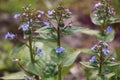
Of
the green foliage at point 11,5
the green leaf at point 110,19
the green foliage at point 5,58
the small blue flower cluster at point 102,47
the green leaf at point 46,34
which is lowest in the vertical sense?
the green foliage at point 5,58

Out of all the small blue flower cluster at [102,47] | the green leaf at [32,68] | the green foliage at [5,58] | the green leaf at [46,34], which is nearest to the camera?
the small blue flower cluster at [102,47]

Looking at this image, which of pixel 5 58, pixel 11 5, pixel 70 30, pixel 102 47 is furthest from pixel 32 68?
pixel 11 5

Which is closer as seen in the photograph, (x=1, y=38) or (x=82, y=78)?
(x=82, y=78)

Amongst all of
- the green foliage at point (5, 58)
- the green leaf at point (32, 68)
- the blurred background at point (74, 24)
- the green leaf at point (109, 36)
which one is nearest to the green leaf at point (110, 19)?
the green leaf at point (109, 36)

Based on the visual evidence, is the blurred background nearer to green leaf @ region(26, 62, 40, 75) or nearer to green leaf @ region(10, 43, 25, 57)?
green leaf @ region(26, 62, 40, 75)

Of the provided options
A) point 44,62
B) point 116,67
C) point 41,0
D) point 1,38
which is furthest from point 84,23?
point 116,67

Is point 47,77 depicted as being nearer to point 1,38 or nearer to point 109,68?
point 109,68

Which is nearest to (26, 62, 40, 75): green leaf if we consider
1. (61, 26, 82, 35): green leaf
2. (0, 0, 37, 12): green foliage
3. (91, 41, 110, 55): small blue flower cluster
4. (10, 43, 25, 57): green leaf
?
(10, 43, 25, 57): green leaf

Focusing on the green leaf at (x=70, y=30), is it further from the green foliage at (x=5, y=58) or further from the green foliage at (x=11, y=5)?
the green foliage at (x=11, y=5)
